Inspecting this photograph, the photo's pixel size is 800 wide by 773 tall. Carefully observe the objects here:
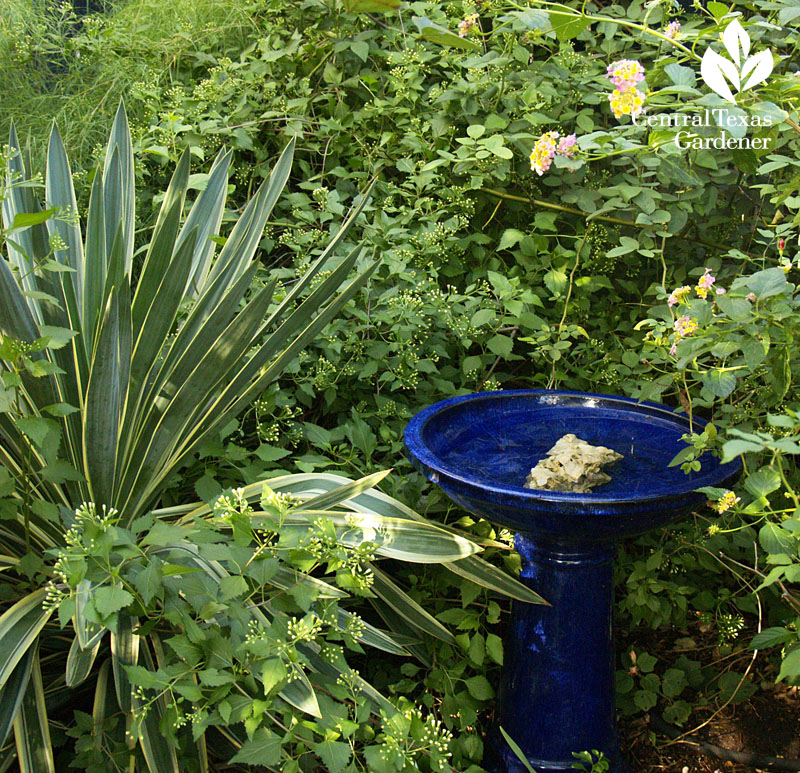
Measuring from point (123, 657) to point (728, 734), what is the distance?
4.74ft

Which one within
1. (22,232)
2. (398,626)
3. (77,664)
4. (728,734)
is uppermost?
(22,232)

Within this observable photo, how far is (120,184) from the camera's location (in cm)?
186

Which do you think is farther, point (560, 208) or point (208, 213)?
point (560, 208)

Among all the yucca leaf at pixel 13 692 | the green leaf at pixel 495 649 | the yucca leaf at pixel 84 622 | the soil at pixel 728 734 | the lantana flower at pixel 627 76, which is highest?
the lantana flower at pixel 627 76

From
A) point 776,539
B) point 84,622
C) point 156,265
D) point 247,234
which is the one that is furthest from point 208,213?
point 776,539

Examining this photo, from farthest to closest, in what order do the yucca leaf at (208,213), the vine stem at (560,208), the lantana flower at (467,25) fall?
the vine stem at (560,208), the lantana flower at (467,25), the yucca leaf at (208,213)

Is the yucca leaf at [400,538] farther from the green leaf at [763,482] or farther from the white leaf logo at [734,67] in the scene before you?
the white leaf logo at [734,67]

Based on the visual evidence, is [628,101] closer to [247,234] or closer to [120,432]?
[247,234]

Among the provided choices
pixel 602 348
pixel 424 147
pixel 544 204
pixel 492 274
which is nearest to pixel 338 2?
pixel 424 147

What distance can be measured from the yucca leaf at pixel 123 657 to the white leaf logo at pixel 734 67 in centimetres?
136

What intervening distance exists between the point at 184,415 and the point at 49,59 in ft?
7.66

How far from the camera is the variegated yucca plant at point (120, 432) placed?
1.30 meters

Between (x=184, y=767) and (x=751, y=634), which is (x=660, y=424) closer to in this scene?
(x=751, y=634)

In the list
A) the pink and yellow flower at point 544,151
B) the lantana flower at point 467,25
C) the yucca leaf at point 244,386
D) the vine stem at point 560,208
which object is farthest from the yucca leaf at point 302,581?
the lantana flower at point 467,25
